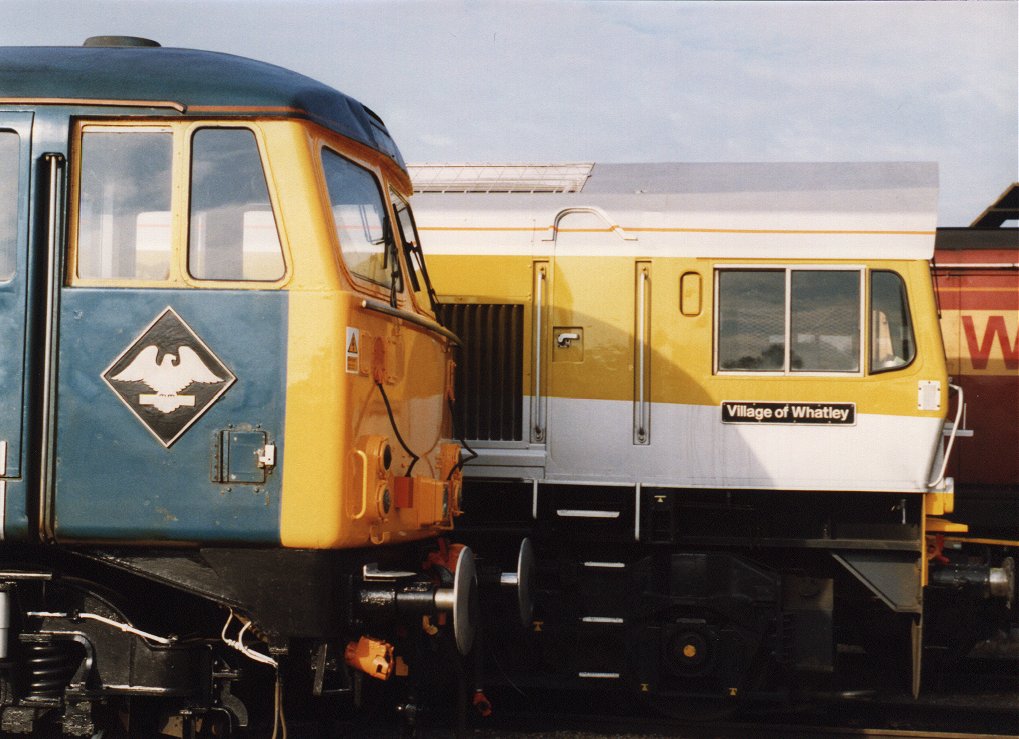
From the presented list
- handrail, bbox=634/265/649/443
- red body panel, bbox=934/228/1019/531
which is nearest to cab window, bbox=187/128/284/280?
handrail, bbox=634/265/649/443

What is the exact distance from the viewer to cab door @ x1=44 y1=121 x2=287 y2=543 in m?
4.43

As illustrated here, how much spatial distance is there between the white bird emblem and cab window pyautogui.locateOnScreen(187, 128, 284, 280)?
39 cm

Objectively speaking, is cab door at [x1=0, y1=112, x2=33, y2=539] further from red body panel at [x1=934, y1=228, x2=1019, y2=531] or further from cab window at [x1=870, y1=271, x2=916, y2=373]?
red body panel at [x1=934, y1=228, x2=1019, y2=531]

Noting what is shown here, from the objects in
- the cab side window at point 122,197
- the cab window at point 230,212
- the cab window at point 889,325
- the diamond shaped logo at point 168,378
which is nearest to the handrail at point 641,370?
the cab window at point 889,325

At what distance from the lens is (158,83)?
456 cm

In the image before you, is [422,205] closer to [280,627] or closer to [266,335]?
[266,335]

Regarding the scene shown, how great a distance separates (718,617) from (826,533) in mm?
989

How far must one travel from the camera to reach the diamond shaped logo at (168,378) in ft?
14.6

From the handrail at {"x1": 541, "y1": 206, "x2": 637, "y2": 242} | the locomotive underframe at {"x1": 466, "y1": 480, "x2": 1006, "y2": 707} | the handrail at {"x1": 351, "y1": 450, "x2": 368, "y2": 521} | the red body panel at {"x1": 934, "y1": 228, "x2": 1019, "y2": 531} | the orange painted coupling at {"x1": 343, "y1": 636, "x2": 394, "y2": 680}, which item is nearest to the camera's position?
the handrail at {"x1": 351, "y1": 450, "x2": 368, "y2": 521}

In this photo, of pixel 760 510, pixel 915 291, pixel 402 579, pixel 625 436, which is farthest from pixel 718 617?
pixel 402 579

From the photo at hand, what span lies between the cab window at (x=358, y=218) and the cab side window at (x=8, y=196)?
1324 mm

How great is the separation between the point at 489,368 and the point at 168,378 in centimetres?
366

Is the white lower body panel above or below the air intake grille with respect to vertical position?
below

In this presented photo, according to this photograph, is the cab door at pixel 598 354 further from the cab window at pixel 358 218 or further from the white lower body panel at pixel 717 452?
the cab window at pixel 358 218
